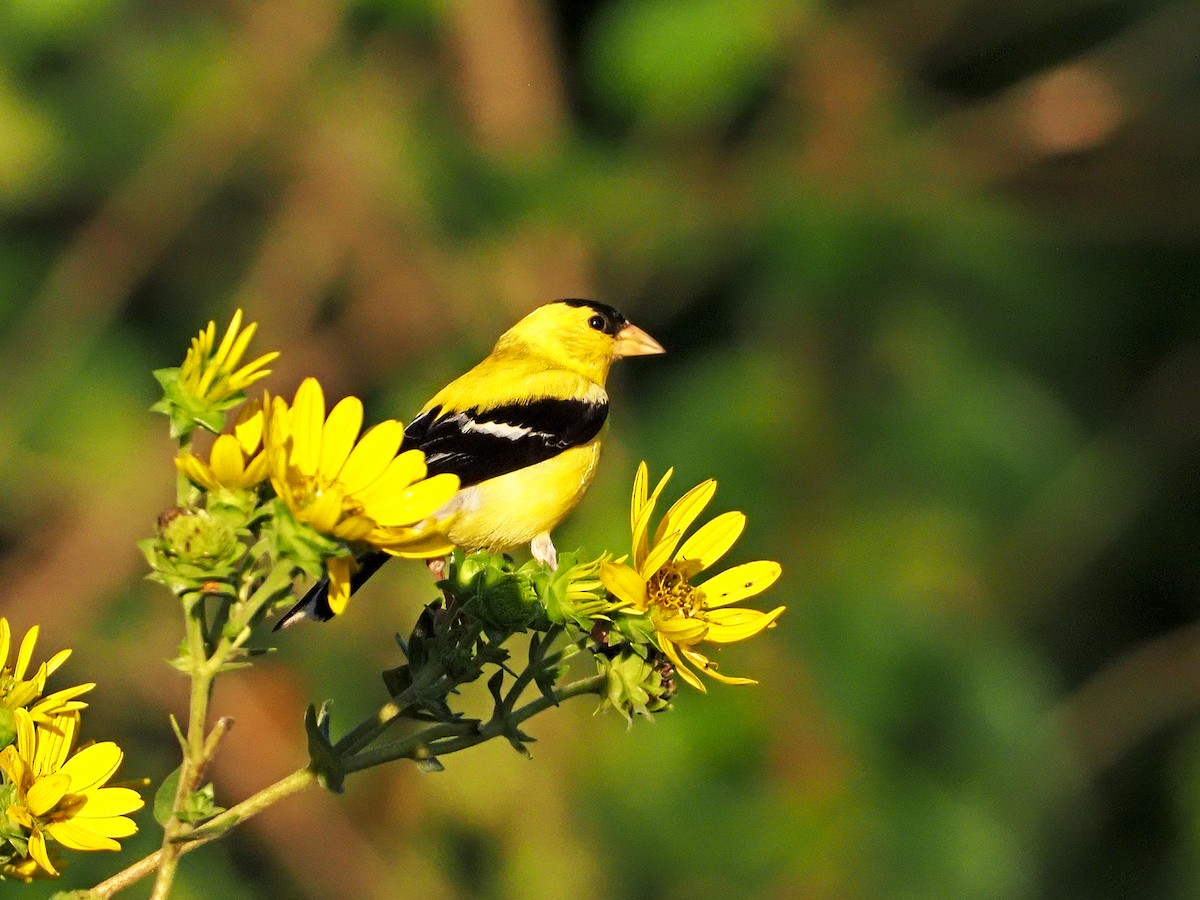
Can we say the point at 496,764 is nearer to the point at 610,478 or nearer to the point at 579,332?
the point at 610,478

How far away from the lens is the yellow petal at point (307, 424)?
1355 millimetres

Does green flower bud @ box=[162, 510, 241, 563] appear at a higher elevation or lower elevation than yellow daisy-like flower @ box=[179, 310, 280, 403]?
lower

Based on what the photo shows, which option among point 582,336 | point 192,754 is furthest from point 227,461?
point 582,336

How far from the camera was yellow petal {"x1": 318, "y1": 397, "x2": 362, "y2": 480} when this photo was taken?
54.2 inches

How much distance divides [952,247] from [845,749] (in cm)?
215

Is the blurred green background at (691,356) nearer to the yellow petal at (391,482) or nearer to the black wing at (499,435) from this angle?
the black wing at (499,435)

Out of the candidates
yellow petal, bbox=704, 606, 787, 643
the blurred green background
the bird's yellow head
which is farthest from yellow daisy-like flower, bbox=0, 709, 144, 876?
the blurred green background

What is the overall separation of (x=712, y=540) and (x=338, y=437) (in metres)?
0.52

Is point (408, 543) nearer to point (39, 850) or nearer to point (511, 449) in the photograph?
point (39, 850)

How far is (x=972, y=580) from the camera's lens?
20.6ft

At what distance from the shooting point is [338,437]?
4.54ft

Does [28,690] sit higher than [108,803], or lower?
higher

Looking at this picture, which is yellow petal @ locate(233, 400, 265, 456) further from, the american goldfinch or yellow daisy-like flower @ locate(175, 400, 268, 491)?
the american goldfinch

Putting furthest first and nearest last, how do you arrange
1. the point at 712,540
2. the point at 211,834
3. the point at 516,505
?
the point at 516,505
the point at 712,540
the point at 211,834
